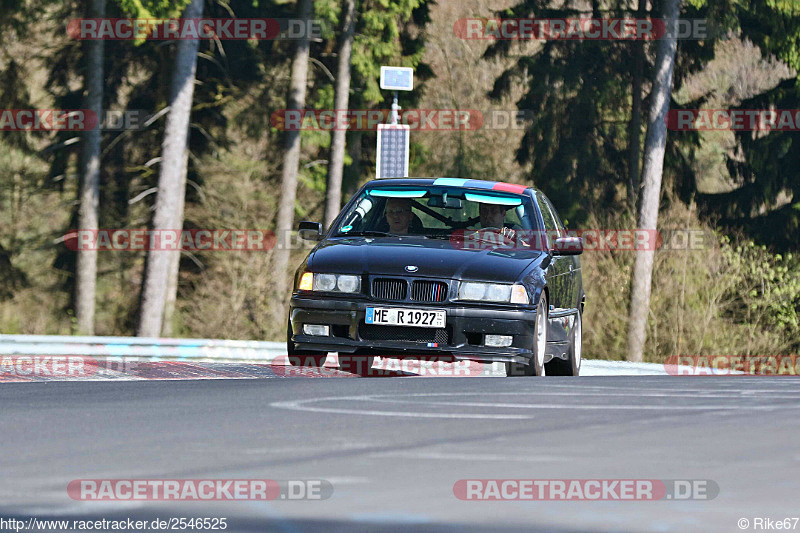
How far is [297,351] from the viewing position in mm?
11164

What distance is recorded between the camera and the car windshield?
12055 mm

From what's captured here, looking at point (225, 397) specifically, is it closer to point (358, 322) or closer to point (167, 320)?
point (358, 322)

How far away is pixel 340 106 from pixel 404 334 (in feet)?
91.1

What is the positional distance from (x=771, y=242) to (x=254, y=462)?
3209 centimetres

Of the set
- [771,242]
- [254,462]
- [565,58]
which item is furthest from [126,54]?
[254,462]

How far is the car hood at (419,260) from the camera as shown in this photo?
35.8 feet

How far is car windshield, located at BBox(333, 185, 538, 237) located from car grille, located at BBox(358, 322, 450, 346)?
1283 millimetres

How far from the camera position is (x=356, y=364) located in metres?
12.0

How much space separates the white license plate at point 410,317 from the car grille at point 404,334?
0.15 ft

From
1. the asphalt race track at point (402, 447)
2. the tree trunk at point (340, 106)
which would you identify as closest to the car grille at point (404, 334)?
the asphalt race track at point (402, 447)
